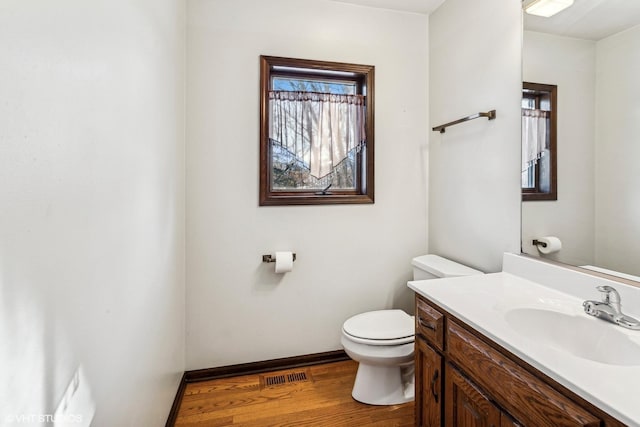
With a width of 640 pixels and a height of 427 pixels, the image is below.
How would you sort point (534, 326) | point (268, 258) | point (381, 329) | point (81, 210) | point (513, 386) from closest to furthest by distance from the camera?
point (81, 210) < point (513, 386) < point (534, 326) < point (381, 329) < point (268, 258)

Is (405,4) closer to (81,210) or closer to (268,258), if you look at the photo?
(268,258)

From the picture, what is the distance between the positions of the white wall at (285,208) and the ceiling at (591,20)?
2.88 ft

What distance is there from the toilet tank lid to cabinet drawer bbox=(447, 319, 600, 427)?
67cm

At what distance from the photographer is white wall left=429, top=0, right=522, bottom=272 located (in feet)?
5.11

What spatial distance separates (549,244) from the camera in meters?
1.40

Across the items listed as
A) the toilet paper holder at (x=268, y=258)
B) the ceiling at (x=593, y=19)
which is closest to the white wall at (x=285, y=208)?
the toilet paper holder at (x=268, y=258)

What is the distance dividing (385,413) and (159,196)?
159 centimetres

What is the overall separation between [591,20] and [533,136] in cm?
47

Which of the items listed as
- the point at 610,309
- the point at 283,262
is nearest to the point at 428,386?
the point at 610,309

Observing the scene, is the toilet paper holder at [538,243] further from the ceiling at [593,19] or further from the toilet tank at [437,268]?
the ceiling at [593,19]

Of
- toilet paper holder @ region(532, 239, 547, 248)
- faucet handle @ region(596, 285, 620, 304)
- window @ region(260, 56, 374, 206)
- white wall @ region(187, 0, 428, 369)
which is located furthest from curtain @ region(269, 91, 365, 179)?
faucet handle @ region(596, 285, 620, 304)

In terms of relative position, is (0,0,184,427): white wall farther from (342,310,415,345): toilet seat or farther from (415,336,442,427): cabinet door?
(415,336,442,427): cabinet door

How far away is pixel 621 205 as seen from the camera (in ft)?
3.74

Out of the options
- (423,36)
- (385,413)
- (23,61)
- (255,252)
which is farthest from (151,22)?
(385,413)
